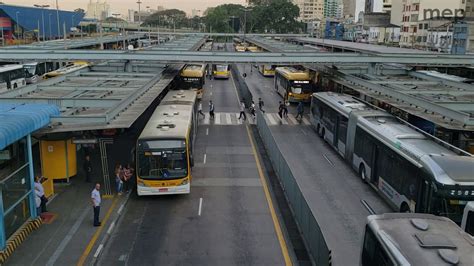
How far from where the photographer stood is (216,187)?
21.7m

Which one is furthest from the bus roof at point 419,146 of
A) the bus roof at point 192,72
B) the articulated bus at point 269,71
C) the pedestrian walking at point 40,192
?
the articulated bus at point 269,71

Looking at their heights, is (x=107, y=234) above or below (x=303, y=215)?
below

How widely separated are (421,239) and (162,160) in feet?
38.3

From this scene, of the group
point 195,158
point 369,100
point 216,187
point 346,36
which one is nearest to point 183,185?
point 216,187

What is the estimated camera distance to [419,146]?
1753cm

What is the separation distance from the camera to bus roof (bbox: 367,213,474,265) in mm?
8953

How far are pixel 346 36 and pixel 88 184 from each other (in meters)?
135

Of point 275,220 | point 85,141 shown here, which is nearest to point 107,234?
point 85,141

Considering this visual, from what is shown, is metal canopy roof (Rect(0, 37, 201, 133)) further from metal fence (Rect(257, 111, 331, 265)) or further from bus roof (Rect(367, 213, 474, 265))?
bus roof (Rect(367, 213, 474, 265))

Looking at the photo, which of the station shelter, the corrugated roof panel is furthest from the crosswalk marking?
the station shelter

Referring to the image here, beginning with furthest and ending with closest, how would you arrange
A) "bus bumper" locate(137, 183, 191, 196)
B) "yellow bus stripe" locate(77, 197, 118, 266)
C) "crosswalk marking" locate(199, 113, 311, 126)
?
"crosswalk marking" locate(199, 113, 311, 126), "bus bumper" locate(137, 183, 191, 196), "yellow bus stripe" locate(77, 197, 118, 266)

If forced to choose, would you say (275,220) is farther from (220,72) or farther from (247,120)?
(220,72)

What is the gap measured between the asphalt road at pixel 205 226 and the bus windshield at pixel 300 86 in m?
18.2

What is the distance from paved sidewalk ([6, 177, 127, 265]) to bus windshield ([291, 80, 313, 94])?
25.3 metres
